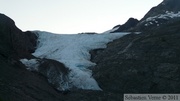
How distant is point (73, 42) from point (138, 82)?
1551 centimetres

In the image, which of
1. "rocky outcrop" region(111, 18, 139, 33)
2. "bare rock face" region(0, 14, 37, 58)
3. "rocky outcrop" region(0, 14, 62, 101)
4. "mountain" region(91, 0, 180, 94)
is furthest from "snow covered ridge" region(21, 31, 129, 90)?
"rocky outcrop" region(111, 18, 139, 33)

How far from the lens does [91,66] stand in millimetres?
34344

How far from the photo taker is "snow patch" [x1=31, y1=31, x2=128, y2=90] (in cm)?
3066

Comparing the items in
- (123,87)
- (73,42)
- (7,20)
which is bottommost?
(123,87)

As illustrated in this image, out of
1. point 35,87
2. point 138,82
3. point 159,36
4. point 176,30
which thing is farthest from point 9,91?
point 176,30

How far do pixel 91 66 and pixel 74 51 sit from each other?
498cm

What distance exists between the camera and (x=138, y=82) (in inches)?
1127

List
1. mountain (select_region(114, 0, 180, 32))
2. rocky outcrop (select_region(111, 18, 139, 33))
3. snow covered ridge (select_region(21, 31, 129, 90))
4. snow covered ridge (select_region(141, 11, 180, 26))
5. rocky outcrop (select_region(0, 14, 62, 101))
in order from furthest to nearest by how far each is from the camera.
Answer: rocky outcrop (select_region(111, 18, 139, 33)) < mountain (select_region(114, 0, 180, 32)) < snow covered ridge (select_region(141, 11, 180, 26)) < snow covered ridge (select_region(21, 31, 129, 90)) < rocky outcrop (select_region(0, 14, 62, 101))

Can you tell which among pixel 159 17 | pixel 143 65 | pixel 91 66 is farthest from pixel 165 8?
pixel 143 65

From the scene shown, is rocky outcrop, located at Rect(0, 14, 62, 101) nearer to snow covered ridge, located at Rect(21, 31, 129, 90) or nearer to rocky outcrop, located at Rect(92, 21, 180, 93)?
snow covered ridge, located at Rect(21, 31, 129, 90)

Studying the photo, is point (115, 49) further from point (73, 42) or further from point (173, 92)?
point (173, 92)

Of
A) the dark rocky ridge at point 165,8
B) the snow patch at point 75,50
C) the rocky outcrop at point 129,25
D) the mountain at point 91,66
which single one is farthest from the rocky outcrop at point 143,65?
the dark rocky ridge at point 165,8

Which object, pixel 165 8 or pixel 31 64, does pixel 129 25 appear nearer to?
pixel 165 8

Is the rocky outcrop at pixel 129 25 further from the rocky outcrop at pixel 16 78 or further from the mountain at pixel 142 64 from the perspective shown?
the rocky outcrop at pixel 16 78
